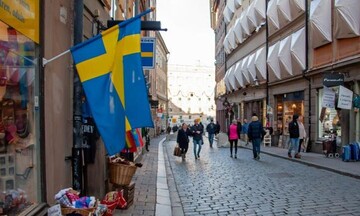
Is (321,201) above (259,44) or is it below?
below

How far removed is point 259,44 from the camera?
3325 cm

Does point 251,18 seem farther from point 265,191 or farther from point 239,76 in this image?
point 265,191

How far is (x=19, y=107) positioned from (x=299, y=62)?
20450 mm

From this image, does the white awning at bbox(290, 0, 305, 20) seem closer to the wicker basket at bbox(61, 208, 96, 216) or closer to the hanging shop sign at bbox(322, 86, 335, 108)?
the hanging shop sign at bbox(322, 86, 335, 108)

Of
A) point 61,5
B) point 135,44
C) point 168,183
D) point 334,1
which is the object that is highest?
point 334,1

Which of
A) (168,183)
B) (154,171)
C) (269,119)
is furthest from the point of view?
(269,119)

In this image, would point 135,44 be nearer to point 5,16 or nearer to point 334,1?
point 5,16

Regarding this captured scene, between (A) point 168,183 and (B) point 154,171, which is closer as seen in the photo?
(A) point 168,183

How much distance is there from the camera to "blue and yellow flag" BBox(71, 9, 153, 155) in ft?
18.0

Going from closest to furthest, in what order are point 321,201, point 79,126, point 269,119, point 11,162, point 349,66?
point 11,162
point 79,126
point 321,201
point 349,66
point 269,119

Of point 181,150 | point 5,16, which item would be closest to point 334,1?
point 181,150

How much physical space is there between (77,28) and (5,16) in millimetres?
1992

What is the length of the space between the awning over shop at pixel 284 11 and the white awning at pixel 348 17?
679 centimetres

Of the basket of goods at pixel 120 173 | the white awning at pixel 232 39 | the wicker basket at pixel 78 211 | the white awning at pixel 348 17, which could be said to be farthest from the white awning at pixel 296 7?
the wicker basket at pixel 78 211
